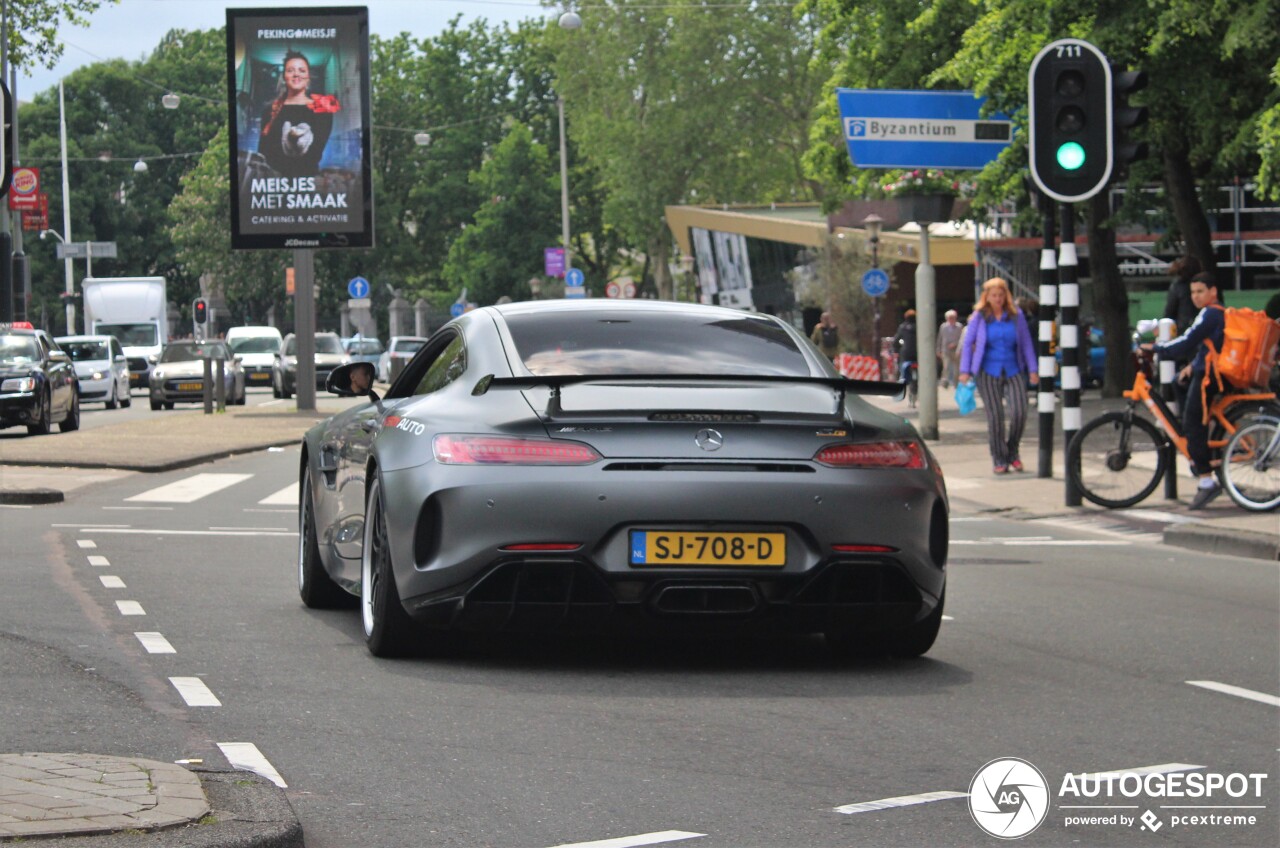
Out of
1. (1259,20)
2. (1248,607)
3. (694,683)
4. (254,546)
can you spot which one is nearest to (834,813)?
(694,683)

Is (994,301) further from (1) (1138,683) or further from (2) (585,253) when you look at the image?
(2) (585,253)

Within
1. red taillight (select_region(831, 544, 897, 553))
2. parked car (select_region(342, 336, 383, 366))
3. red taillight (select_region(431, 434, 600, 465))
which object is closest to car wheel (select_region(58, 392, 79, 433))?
red taillight (select_region(431, 434, 600, 465))

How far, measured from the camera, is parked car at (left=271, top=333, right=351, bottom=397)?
49594 millimetres

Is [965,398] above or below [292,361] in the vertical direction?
above

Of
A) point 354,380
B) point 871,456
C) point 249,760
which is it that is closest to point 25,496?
point 354,380

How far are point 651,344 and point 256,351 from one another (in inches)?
1993

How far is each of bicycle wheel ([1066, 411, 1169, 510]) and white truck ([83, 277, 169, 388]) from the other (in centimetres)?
4503

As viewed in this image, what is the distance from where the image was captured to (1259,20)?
2227 cm

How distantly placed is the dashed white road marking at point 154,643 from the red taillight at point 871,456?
2.62m

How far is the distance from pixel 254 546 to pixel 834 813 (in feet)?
26.7

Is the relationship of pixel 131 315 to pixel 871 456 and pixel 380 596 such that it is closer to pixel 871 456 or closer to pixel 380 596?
pixel 380 596

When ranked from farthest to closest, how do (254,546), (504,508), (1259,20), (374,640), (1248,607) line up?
(1259,20), (254,546), (1248,607), (374,640), (504,508)

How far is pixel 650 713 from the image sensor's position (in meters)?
6.75

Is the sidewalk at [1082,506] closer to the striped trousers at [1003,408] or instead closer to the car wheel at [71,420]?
the striped trousers at [1003,408]
